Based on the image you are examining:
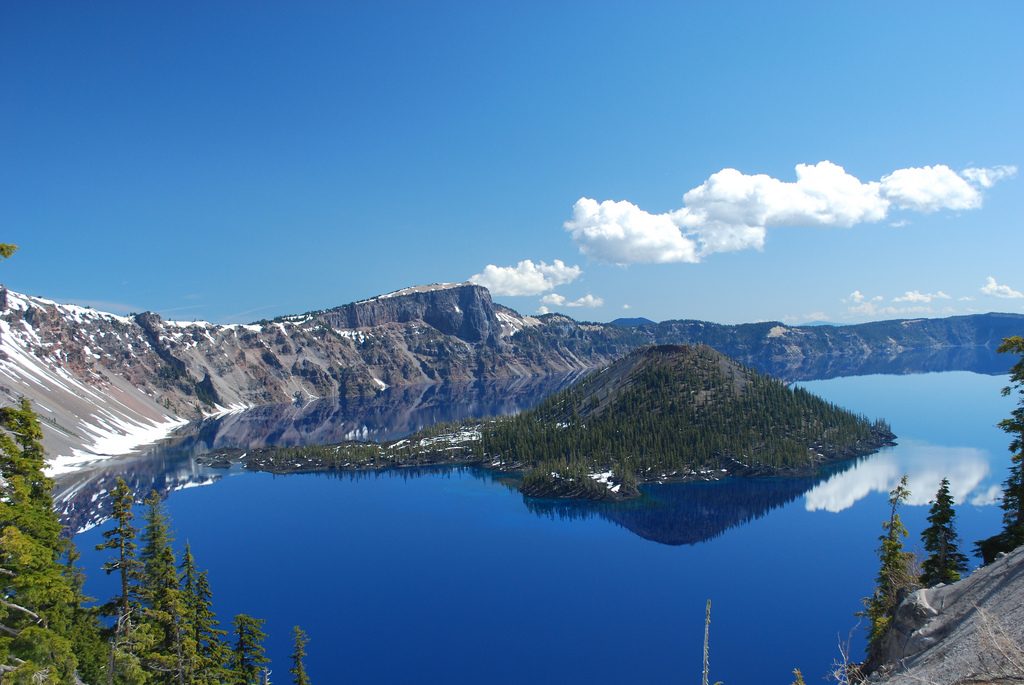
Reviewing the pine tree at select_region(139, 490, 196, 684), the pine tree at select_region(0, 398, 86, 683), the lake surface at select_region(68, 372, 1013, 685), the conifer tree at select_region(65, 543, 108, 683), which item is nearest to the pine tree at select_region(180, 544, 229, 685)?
the pine tree at select_region(139, 490, 196, 684)

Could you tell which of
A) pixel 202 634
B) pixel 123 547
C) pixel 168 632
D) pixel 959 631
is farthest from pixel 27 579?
pixel 959 631

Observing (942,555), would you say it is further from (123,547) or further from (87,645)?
(87,645)

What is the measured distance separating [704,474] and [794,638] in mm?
96846

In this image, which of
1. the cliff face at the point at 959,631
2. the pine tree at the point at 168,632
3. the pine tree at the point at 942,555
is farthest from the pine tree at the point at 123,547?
the pine tree at the point at 942,555

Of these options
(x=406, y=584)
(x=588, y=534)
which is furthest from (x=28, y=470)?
(x=588, y=534)

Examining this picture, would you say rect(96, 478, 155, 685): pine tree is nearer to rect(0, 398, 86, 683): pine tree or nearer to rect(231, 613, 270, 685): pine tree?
rect(0, 398, 86, 683): pine tree

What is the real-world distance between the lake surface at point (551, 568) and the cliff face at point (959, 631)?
45.4 metres

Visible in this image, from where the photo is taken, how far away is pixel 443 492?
167 metres

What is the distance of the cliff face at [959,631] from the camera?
16.4 meters

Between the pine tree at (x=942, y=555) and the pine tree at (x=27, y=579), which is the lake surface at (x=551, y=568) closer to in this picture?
the pine tree at (x=942, y=555)

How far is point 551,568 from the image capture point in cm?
10569

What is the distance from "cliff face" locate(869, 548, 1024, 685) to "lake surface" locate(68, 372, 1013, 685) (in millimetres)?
45441

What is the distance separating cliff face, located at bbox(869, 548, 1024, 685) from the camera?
16438 millimetres

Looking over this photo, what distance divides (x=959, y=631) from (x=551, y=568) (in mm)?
88569
